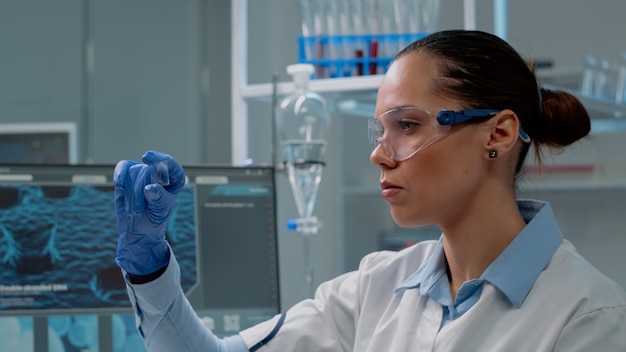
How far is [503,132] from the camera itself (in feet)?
4.17

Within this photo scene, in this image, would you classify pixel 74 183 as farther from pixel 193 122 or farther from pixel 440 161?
pixel 193 122

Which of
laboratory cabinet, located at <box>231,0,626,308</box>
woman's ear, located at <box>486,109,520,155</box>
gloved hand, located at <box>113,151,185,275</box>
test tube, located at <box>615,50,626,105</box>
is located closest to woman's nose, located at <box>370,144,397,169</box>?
woman's ear, located at <box>486,109,520,155</box>

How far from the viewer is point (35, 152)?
2.92 meters

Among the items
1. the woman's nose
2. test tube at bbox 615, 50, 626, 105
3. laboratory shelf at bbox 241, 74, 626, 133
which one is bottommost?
the woman's nose

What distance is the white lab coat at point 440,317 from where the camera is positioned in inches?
45.3

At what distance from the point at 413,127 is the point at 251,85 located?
1.75 metres

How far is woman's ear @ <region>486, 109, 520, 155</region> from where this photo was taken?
49.8 inches

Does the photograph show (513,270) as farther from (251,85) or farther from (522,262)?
(251,85)

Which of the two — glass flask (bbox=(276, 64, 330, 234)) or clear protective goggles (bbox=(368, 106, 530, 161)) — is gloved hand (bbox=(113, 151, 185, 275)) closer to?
clear protective goggles (bbox=(368, 106, 530, 161))

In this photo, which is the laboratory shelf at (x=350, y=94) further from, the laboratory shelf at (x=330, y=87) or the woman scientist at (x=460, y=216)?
the woman scientist at (x=460, y=216)

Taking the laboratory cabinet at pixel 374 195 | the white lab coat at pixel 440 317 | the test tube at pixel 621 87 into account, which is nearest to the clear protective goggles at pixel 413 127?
the white lab coat at pixel 440 317

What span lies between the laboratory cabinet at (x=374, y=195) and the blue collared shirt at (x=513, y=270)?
4.93 ft

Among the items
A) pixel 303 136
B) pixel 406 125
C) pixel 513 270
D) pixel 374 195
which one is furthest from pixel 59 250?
pixel 374 195

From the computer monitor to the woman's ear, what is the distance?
206 centimetres
